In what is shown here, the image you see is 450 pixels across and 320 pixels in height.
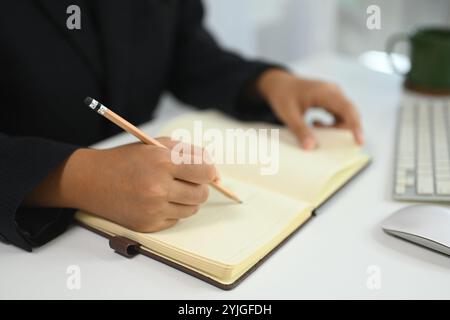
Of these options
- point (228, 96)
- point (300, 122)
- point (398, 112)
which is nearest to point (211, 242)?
point (300, 122)

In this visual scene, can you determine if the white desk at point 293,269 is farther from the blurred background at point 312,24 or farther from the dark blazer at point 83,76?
the blurred background at point 312,24

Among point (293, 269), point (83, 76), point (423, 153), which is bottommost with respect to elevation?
point (293, 269)

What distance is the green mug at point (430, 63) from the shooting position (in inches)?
42.5

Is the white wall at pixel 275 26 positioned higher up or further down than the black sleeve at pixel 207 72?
higher up

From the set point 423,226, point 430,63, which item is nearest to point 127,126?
point 423,226

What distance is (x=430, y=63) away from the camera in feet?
3.60

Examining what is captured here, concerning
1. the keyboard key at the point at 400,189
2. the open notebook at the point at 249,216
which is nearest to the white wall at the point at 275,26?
the open notebook at the point at 249,216

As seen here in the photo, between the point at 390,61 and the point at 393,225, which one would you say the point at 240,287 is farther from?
the point at 390,61

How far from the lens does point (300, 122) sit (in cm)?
83

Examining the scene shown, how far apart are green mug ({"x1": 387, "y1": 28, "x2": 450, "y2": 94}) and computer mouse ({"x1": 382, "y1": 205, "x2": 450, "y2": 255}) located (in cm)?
59

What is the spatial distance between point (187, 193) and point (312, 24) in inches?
52.7

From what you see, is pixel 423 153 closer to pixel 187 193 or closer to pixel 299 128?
pixel 299 128

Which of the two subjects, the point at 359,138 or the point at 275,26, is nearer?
the point at 359,138

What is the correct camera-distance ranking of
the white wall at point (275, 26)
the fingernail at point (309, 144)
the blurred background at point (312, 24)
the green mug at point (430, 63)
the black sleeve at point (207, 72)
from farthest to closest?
the white wall at point (275, 26), the blurred background at point (312, 24), the green mug at point (430, 63), the black sleeve at point (207, 72), the fingernail at point (309, 144)
